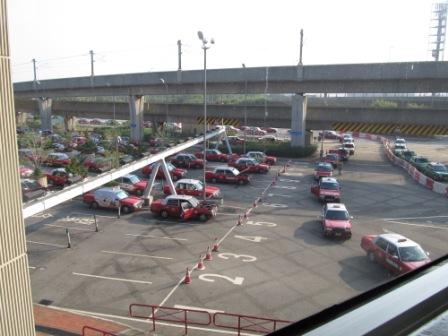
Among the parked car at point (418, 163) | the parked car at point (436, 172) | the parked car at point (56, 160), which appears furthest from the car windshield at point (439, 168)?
the parked car at point (56, 160)

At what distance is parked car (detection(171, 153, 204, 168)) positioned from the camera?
36.4 meters

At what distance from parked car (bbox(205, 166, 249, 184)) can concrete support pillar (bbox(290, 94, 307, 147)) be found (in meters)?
15.5

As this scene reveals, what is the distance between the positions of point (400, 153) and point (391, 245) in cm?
3123

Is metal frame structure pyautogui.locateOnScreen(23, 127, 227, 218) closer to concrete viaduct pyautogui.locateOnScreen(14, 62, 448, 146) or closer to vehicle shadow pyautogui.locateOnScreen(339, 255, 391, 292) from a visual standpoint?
vehicle shadow pyautogui.locateOnScreen(339, 255, 391, 292)

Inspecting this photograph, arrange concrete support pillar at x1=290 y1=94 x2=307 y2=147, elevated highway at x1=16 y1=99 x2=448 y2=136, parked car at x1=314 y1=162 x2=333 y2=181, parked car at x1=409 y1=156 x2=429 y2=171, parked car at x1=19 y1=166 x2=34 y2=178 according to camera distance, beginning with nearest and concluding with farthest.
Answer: parked car at x1=19 y1=166 x2=34 y2=178, parked car at x1=314 y1=162 x2=333 y2=181, parked car at x1=409 y1=156 x2=429 y2=171, elevated highway at x1=16 y1=99 x2=448 y2=136, concrete support pillar at x1=290 y1=94 x2=307 y2=147

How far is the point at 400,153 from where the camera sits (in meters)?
43.4

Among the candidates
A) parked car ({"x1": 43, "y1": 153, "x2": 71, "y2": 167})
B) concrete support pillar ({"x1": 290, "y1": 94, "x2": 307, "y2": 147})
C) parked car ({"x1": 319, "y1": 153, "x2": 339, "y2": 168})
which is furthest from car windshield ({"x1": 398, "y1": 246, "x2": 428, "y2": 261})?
parked car ({"x1": 43, "y1": 153, "x2": 71, "y2": 167})

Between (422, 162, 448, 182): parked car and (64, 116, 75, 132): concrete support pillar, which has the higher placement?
(64, 116, 75, 132): concrete support pillar

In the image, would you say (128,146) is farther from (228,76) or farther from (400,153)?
(400,153)

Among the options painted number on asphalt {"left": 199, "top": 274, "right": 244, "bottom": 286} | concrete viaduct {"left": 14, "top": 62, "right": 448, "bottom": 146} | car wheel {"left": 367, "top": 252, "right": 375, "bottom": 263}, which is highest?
concrete viaduct {"left": 14, "top": 62, "right": 448, "bottom": 146}

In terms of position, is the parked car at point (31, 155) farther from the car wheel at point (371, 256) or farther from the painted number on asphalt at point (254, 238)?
the car wheel at point (371, 256)

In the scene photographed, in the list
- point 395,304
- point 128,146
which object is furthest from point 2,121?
point 128,146

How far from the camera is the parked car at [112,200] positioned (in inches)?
895

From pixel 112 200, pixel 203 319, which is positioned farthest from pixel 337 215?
pixel 112 200
